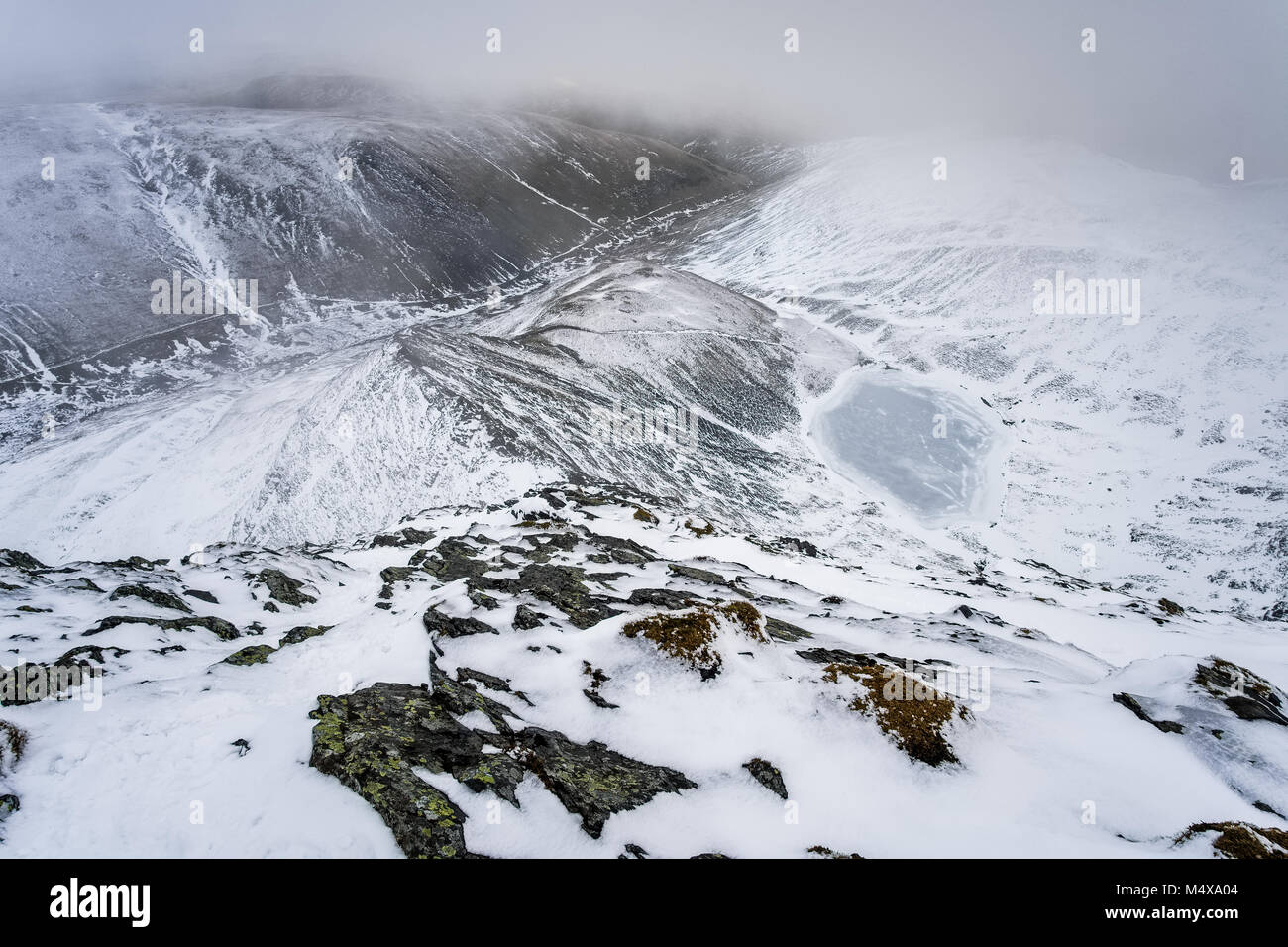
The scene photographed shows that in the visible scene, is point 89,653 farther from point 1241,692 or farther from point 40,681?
point 1241,692

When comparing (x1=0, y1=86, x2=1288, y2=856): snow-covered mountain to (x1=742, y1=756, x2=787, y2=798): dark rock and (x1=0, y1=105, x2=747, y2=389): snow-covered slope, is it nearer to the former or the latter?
(x1=742, y1=756, x2=787, y2=798): dark rock

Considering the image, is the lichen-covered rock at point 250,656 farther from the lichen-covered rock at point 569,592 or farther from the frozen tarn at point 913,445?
the frozen tarn at point 913,445

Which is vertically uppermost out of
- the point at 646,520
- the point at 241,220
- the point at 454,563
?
the point at 241,220

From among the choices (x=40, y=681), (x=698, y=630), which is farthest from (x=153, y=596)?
(x=698, y=630)

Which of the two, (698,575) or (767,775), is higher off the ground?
(767,775)

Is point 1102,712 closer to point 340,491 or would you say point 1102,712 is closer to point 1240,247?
point 340,491

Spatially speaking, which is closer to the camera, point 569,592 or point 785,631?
point 785,631
